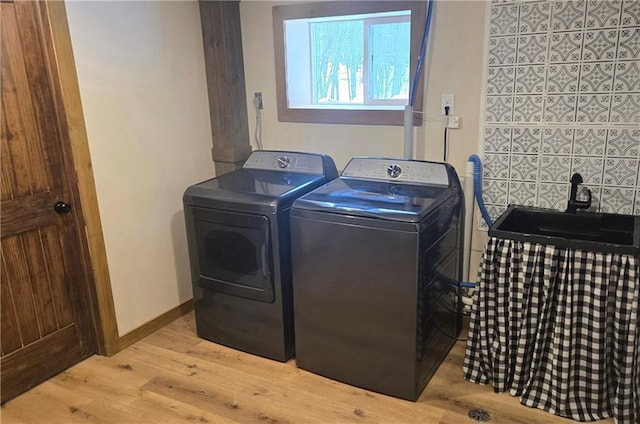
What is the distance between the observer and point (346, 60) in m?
3.09

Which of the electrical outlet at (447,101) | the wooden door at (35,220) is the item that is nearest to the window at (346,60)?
the electrical outlet at (447,101)

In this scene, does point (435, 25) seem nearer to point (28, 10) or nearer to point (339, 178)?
point (339, 178)

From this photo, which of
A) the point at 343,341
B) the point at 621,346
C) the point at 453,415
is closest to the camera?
the point at 621,346

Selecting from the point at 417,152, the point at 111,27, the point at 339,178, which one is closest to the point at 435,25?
the point at 417,152

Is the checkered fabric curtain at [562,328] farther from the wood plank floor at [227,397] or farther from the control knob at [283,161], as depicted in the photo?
the control knob at [283,161]

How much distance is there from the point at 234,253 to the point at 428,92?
132 centimetres

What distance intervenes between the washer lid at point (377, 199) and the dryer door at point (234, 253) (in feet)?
0.99

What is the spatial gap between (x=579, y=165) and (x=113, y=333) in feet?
8.24

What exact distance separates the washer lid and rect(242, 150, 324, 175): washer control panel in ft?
0.82

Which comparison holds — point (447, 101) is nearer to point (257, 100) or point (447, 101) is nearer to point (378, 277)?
point (378, 277)

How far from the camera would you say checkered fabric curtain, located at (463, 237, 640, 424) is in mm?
2031

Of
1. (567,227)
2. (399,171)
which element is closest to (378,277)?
(399,171)

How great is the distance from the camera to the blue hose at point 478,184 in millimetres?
2631

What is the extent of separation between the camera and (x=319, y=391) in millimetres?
2422
